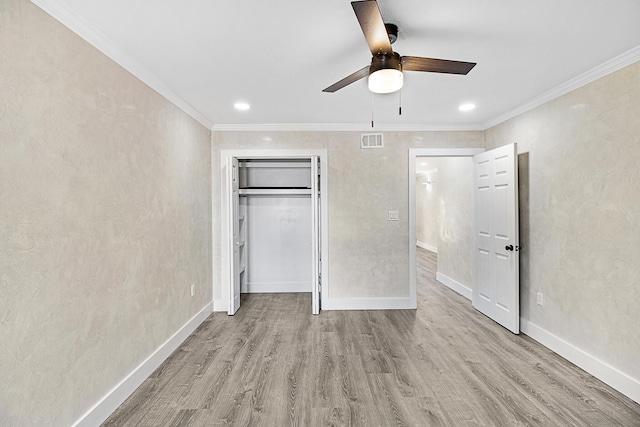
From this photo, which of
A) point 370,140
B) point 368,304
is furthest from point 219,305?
point 370,140

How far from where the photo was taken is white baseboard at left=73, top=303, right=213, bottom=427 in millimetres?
1901

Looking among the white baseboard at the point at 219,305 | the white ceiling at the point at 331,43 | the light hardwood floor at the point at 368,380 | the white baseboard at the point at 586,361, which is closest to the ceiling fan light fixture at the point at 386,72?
the white ceiling at the point at 331,43

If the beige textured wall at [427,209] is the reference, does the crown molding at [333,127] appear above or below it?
above

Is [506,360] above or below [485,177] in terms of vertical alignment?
below

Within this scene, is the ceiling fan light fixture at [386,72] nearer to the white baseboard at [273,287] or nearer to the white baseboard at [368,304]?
the white baseboard at [368,304]

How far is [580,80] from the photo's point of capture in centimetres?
261

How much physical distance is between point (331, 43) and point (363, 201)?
2341mm

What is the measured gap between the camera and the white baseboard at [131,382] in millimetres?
1901

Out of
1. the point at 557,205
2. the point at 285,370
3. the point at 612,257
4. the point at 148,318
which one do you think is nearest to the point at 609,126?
the point at 557,205

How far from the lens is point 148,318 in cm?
254

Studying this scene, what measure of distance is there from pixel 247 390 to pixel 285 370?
0.37m

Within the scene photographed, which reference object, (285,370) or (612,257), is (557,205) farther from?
(285,370)

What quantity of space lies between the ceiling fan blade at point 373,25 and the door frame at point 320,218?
2.38 m

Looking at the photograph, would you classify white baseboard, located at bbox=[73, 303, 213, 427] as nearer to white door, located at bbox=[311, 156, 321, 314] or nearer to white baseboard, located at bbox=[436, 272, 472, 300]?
white door, located at bbox=[311, 156, 321, 314]
